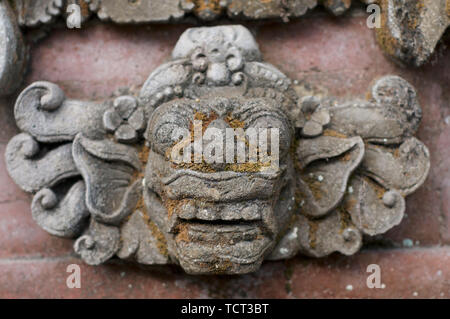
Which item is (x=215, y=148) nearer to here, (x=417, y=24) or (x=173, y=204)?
(x=173, y=204)

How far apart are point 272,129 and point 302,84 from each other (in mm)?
381

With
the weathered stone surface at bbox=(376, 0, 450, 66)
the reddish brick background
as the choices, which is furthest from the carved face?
the weathered stone surface at bbox=(376, 0, 450, 66)

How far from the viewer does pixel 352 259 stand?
1756 millimetres

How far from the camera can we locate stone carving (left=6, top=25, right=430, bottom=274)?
1598mm

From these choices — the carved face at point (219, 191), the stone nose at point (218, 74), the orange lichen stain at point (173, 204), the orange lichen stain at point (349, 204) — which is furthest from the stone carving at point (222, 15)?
the orange lichen stain at point (173, 204)

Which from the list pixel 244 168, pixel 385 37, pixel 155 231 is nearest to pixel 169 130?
pixel 244 168

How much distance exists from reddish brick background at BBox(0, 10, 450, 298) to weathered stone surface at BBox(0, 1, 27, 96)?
0.06 metres

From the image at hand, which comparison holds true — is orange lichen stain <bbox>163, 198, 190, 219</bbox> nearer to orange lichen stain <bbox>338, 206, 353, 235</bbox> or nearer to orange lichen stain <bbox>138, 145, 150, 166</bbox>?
orange lichen stain <bbox>138, 145, 150, 166</bbox>

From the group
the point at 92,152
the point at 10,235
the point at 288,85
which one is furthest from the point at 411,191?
the point at 10,235

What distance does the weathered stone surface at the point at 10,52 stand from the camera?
63.9 inches

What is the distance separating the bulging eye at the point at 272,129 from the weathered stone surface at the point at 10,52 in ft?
2.49

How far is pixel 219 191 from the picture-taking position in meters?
1.35

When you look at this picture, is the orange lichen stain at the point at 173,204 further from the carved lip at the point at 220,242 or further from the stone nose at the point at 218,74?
the stone nose at the point at 218,74

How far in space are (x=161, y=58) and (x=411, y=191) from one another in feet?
2.87
